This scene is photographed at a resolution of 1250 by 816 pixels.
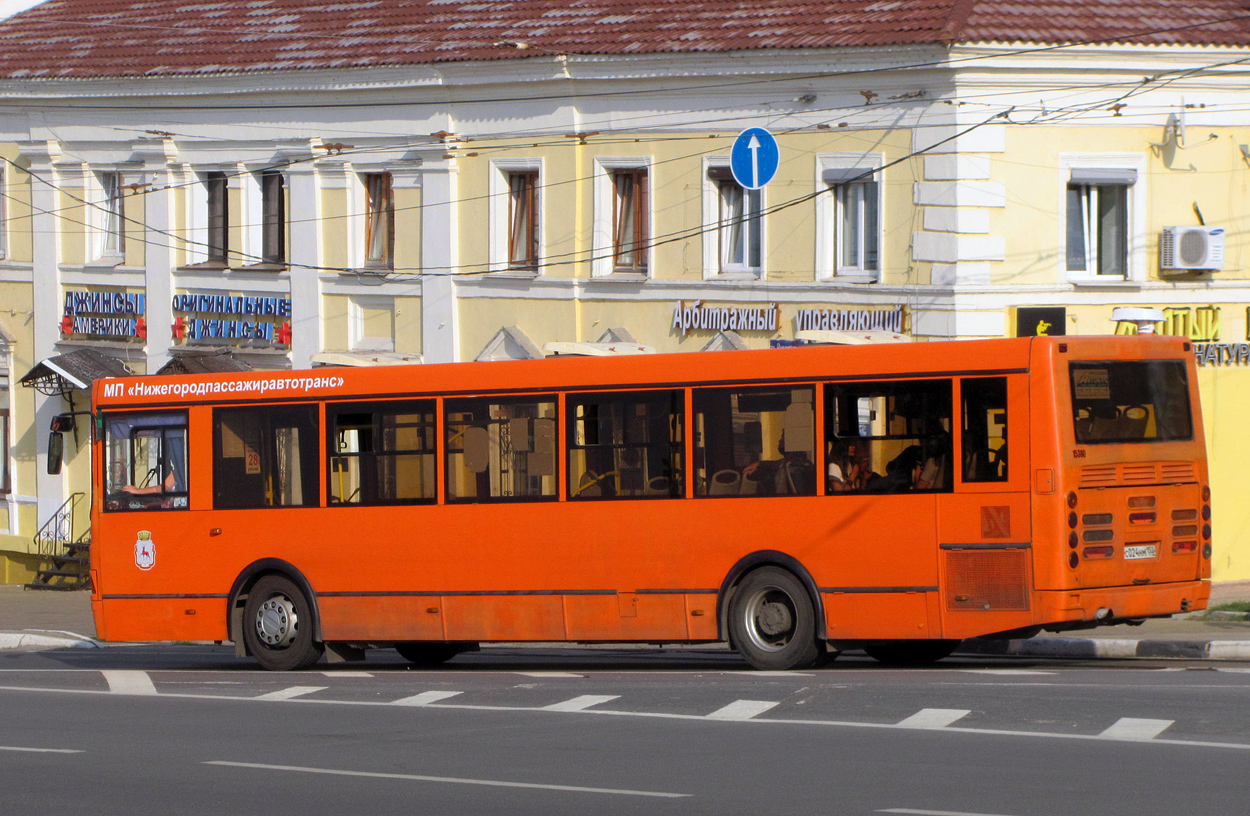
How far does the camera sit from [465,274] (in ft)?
88.1

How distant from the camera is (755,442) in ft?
47.5

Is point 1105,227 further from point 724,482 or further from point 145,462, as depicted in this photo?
point 145,462

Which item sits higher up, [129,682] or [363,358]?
[363,358]

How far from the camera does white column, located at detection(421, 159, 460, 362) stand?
26797 millimetres

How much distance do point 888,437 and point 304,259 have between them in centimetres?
1633

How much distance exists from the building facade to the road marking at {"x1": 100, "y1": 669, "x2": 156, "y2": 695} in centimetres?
533

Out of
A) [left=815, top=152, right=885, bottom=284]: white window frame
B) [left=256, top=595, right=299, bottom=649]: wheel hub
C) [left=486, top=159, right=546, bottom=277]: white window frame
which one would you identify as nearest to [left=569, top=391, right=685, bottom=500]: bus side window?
[left=256, top=595, right=299, bottom=649]: wheel hub

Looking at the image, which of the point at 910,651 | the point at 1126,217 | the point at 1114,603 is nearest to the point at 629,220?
the point at 1126,217

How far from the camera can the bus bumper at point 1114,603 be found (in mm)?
13234

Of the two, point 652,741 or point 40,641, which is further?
point 40,641

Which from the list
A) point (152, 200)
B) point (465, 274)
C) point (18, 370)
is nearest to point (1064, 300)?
point (465, 274)

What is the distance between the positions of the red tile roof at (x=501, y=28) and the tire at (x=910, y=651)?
9.10 meters

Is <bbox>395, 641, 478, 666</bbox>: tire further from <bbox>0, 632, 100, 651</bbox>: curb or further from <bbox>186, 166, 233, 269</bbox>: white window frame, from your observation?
<bbox>186, 166, 233, 269</bbox>: white window frame

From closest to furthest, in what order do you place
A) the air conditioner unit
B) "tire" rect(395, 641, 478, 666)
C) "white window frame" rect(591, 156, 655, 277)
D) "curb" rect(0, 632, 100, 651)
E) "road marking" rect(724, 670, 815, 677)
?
"road marking" rect(724, 670, 815, 677)
"tire" rect(395, 641, 478, 666)
"curb" rect(0, 632, 100, 651)
the air conditioner unit
"white window frame" rect(591, 156, 655, 277)
